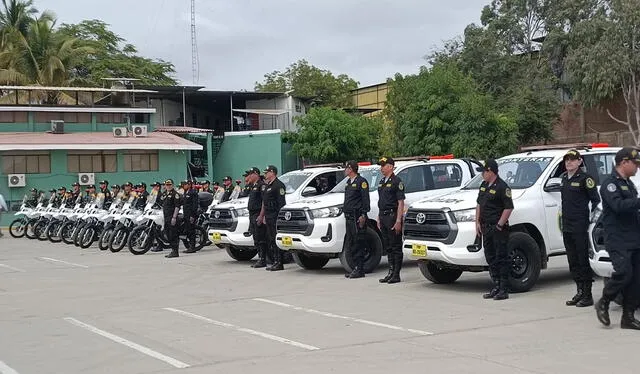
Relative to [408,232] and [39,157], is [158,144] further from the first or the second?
[408,232]

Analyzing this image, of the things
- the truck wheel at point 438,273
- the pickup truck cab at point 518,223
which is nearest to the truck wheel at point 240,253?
the truck wheel at point 438,273

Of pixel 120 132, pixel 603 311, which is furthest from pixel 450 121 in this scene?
pixel 603 311

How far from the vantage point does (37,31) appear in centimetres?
4209

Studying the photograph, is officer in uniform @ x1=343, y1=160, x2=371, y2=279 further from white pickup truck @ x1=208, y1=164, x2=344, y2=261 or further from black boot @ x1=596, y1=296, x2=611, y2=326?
black boot @ x1=596, y1=296, x2=611, y2=326

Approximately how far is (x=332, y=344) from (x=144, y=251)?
12345 mm

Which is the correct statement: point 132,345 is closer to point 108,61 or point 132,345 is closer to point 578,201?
point 578,201

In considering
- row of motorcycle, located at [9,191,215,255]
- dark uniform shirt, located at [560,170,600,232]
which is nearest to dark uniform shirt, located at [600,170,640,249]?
dark uniform shirt, located at [560,170,600,232]

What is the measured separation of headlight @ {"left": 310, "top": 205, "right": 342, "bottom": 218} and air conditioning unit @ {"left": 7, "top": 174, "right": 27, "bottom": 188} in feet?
75.0

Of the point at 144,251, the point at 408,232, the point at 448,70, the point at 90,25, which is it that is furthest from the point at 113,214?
the point at 90,25

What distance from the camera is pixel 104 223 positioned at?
2222 cm

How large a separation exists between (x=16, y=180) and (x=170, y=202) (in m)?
17.3

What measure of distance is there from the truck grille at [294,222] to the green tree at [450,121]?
21.3 m

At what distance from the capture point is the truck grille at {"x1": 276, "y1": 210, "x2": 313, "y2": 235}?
44.7 ft

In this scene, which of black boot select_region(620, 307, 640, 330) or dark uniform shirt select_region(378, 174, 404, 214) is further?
dark uniform shirt select_region(378, 174, 404, 214)
